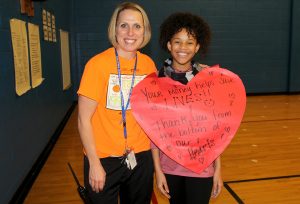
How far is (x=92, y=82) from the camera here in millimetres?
1252

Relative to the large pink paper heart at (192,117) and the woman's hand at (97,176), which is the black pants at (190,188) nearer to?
the large pink paper heart at (192,117)

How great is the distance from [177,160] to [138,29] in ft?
1.97

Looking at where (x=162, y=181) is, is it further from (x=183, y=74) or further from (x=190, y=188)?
(x=183, y=74)

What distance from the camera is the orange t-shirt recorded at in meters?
1.28

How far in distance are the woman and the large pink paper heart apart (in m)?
0.09

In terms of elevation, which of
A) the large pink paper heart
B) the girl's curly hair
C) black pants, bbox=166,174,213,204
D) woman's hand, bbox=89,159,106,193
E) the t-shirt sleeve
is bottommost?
black pants, bbox=166,174,213,204

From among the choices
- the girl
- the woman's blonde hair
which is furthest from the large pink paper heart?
the woman's blonde hair

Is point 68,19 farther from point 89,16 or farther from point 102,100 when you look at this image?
point 102,100

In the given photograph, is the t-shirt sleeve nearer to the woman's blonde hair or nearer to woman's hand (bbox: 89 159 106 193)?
the woman's blonde hair

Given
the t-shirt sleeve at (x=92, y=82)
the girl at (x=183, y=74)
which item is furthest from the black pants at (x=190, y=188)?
the t-shirt sleeve at (x=92, y=82)

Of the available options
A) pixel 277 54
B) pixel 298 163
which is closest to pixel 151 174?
pixel 298 163

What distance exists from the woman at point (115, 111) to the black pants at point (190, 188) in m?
0.16

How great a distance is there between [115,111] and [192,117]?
35 centimetres

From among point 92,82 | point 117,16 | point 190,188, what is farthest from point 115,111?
point 190,188
